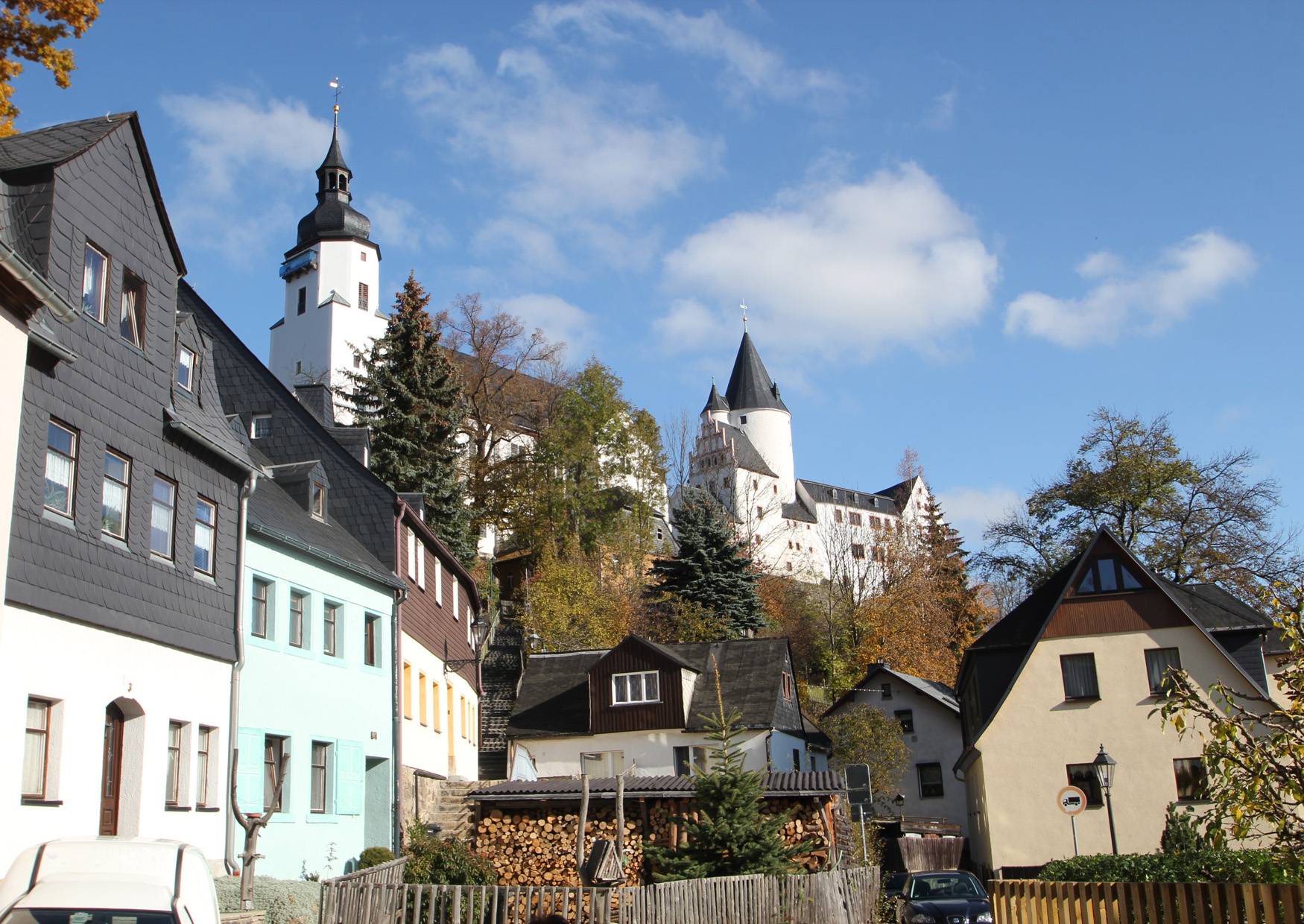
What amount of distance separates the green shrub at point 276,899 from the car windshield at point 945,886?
36.3 feet

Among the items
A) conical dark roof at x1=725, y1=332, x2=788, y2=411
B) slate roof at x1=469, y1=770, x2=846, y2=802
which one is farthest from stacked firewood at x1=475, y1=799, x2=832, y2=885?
conical dark roof at x1=725, y1=332, x2=788, y2=411

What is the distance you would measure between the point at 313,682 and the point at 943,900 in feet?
39.5

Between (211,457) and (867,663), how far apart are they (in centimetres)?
4530

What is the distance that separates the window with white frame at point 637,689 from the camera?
1607 inches

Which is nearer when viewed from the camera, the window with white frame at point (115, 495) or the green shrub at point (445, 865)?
the window with white frame at point (115, 495)

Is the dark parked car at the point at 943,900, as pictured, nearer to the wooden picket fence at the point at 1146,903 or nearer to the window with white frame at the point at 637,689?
the wooden picket fence at the point at 1146,903

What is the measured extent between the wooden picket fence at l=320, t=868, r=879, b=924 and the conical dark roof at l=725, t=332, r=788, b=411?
349 feet

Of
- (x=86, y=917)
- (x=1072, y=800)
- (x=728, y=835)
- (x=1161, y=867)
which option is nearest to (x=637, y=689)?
(x=1161, y=867)

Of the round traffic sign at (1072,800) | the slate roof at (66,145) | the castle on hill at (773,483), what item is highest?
the castle on hill at (773,483)

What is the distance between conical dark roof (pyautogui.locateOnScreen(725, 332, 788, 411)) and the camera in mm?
125875

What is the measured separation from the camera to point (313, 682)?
23.3m

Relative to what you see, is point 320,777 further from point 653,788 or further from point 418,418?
point 418,418

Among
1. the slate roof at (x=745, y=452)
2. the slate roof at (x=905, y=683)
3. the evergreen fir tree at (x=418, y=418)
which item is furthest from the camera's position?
the slate roof at (x=745, y=452)

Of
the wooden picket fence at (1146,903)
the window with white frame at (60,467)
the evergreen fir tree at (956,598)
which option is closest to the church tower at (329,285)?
the evergreen fir tree at (956,598)
